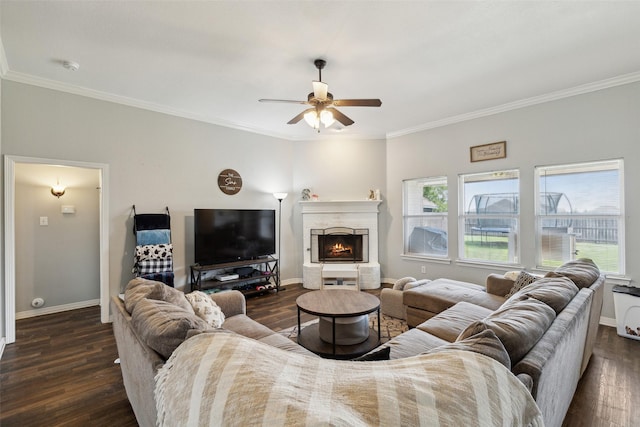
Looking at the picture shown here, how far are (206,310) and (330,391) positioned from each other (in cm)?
160

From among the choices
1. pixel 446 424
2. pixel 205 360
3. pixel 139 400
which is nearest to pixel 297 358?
pixel 205 360

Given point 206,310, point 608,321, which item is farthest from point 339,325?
point 608,321

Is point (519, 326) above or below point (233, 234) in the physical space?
below

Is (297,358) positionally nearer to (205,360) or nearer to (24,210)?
(205,360)

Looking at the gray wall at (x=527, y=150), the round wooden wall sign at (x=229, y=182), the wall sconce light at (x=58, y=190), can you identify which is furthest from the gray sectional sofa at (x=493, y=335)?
the wall sconce light at (x=58, y=190)

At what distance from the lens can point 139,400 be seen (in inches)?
58.8

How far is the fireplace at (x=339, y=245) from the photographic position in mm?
5359

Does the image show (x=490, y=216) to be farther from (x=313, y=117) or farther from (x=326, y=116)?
(x=313, y=117)

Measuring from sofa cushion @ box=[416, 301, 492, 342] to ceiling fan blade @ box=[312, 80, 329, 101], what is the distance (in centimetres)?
215

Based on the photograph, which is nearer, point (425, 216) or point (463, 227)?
point (463, 227)

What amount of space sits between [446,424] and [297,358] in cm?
48

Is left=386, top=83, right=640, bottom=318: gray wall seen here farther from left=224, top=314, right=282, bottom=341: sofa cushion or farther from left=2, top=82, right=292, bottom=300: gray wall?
left=224, top=314, right=282, bottom=341: sofa cushion

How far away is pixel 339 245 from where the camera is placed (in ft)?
17.9

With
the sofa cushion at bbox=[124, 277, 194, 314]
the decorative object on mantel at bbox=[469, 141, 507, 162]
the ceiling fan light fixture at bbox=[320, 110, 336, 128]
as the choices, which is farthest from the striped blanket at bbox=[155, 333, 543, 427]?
the decorative object on mantel at bbox=[469, 141, 507, 162]
